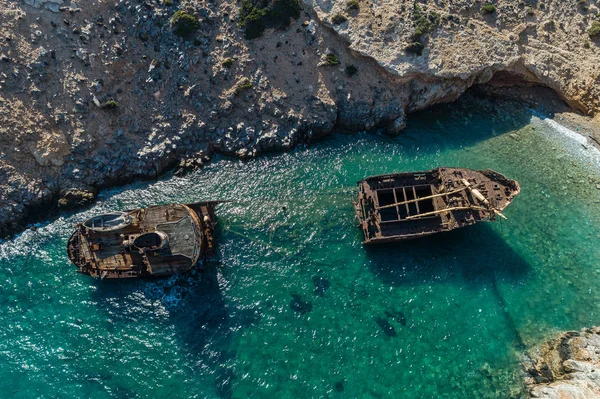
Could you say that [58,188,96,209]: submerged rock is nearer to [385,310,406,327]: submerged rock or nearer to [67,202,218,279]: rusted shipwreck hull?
[67,202,218,279]: rusted shipwreck hull

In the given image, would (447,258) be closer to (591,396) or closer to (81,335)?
(591,396)

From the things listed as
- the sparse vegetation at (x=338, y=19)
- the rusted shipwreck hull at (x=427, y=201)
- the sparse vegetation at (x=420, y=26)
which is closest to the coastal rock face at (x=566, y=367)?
the rusted shipwreck hull at (x=427, y=201)

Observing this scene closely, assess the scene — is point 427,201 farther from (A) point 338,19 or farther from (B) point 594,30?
(B) point 594,30

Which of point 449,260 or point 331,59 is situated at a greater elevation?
point 331,59

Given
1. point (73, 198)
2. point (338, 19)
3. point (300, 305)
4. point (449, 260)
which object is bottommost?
point (300, 305)

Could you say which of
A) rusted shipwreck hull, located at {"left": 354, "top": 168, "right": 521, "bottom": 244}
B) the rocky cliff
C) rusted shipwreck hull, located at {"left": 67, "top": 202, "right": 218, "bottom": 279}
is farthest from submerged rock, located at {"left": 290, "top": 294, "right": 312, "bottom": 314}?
the rocky cliff

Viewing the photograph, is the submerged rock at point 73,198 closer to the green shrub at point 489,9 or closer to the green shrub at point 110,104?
the green shrub at point 110,104

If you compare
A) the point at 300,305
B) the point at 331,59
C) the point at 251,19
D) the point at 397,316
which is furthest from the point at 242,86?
the point at 397,316
